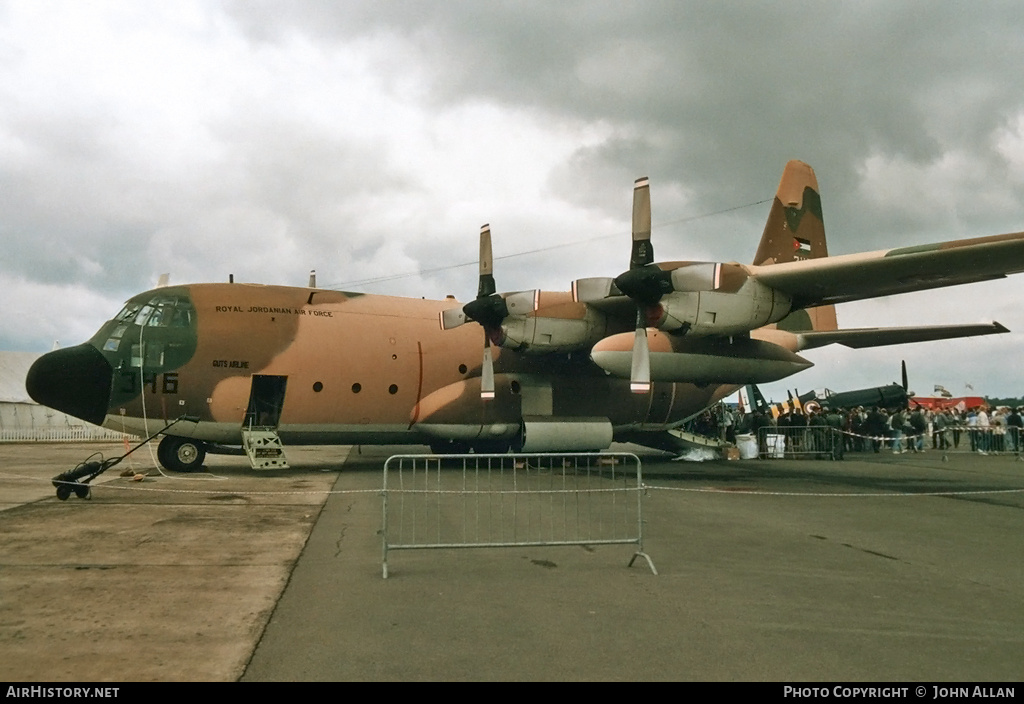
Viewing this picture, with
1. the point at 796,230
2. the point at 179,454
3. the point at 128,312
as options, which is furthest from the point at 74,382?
the point at 796,230

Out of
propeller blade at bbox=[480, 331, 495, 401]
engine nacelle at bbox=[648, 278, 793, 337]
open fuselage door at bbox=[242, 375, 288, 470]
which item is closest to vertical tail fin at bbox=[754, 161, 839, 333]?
engine nacelle at bbox=[648, 278, 793, 337]

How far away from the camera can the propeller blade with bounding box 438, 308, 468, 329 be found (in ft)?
54.9

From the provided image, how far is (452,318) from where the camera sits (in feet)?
55.2

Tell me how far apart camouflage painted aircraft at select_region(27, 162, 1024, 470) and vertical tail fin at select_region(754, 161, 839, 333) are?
2152 mm

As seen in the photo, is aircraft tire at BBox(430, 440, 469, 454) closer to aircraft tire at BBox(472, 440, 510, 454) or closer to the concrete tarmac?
aircraft tire at BBox(472, 440, 510, 454)

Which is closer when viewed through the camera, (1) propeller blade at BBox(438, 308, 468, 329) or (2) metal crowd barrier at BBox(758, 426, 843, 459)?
(1) propeller blade at BBox(438, 308, 468, 329)

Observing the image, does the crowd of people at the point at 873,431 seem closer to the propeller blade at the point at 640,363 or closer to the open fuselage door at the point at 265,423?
the propeller blade at the point at 640,363

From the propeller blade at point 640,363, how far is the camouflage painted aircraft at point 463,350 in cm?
3

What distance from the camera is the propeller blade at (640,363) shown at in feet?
46.7

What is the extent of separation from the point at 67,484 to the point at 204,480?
3009 millimetres

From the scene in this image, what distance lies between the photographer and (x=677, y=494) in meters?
12.9

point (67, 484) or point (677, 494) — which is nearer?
point (67, 484)
